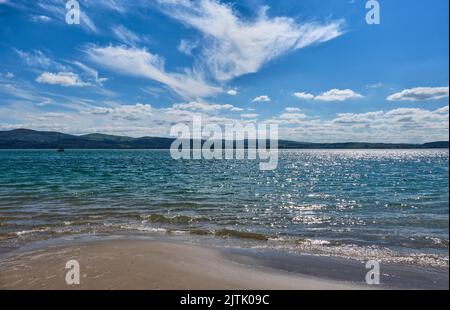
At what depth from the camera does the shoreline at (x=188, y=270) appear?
26.7 ft

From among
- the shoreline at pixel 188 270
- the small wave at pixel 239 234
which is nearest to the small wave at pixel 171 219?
the small wave at pixel 239 234

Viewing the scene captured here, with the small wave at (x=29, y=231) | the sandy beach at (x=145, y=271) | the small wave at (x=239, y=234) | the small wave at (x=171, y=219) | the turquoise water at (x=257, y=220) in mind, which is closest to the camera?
the sandy beach at (x=145, y=271)

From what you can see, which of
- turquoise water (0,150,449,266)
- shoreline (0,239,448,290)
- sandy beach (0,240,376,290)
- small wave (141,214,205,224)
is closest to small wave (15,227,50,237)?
turquoise water (0,150,449,266)

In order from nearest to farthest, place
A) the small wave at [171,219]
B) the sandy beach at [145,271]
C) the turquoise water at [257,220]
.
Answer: the sandy beach at [145,271]
the turquoise water at [257,220]
the small wave at [171,219]

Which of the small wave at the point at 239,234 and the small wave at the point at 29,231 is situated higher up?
the small wave at the point at 29,231

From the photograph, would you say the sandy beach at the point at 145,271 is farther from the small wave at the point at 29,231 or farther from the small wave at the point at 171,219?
the small wave at the point at 171,219

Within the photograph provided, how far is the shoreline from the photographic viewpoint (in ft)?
26.7

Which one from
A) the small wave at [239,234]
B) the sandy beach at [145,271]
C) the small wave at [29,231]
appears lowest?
the small wave at [239,234]

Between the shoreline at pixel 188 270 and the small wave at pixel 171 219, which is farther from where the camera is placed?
the small wave at pixel 171 219

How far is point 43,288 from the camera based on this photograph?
7.86 meters
